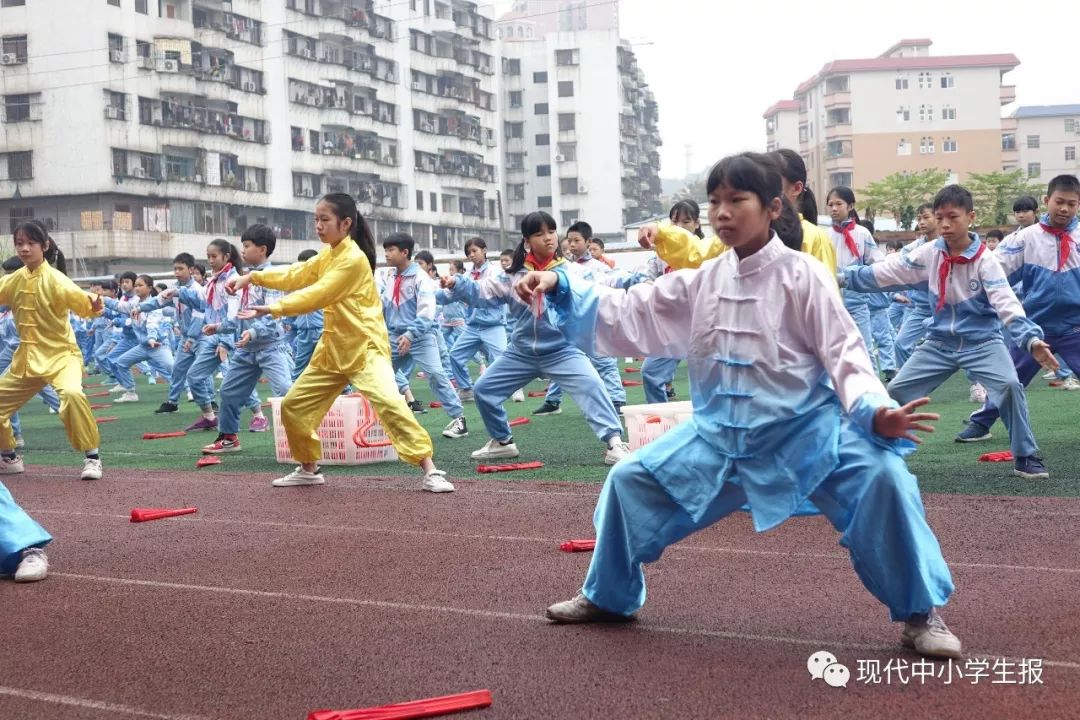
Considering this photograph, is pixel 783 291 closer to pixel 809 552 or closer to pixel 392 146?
pixel 809 552

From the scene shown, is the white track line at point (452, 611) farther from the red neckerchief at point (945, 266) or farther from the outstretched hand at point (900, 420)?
the red neckerchief at point (945, 266)

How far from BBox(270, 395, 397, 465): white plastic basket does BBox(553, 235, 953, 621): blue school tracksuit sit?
5.70 m

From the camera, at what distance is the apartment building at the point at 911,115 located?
82188mm

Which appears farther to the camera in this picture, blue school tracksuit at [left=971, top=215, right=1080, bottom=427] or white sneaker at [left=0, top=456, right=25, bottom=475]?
white sneaker at [left=0, top=456, right=25, bottom=475]

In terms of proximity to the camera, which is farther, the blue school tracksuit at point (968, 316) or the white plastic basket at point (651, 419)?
the white plastic basket at point (651, 419)

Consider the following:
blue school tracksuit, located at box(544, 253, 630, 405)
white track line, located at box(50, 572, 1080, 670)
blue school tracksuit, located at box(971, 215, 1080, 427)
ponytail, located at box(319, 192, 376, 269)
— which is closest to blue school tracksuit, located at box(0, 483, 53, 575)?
white track line, located at box(50, 572, 1080, 670)

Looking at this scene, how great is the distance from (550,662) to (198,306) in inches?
456

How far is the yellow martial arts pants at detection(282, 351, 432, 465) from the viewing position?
8.48m

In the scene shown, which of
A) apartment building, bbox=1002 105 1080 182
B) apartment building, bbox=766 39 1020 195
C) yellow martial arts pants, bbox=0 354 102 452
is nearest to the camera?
yellow martial arts pants, bbox=0 354 102 452

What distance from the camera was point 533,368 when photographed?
967cm

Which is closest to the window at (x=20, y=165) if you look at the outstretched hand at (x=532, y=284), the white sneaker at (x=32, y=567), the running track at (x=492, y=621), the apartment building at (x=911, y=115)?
the running track at (x=492, y=621)

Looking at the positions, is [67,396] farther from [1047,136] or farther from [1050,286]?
[1047,136]

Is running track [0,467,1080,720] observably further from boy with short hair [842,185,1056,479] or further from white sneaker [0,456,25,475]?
white sneaker [0,456,25,475]

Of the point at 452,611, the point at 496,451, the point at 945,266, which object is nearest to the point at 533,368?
the point at 496,451
